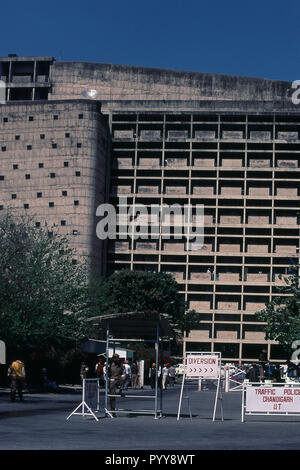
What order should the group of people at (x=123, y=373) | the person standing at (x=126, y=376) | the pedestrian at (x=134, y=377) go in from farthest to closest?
the pedestrian at (x=134, y=377)
the person standing at (x=126, y=376)
the group of people at (x=123, y=373)

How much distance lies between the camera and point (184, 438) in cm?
1620

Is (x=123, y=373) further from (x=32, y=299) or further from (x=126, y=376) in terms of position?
(x=32, y=299)

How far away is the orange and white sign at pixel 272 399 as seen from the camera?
73.1 feet

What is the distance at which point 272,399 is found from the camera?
22453 millimetres

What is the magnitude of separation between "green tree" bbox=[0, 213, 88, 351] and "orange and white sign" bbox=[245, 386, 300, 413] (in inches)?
811

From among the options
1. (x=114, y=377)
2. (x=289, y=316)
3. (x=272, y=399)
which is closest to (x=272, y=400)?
(x=272, y=399)

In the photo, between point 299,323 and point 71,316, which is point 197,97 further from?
point 299,323

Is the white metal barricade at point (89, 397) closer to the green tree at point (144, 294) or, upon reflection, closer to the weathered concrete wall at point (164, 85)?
the green tree at point (144, 294)

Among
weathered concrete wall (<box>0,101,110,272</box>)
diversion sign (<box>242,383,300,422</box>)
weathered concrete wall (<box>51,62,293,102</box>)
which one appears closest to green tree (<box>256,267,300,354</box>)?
diversion sign (<box>242,383,300,422</box>)

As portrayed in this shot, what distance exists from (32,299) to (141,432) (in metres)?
28.8

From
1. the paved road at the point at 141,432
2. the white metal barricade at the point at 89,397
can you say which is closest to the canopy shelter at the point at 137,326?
the white metal barricade at the point at 89,397

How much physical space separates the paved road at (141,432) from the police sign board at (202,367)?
4.04 feet
